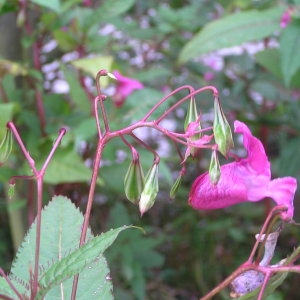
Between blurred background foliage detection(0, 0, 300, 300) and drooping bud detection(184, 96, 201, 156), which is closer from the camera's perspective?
drooping bud detection(184, 96, 201, 156)

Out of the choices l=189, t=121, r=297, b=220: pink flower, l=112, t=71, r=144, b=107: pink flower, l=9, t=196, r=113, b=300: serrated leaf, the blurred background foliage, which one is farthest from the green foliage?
l=112, t=71, r=144, b=107: pink flower

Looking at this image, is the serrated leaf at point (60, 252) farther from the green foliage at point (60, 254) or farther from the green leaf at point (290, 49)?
the green leaf at point (290, 49)

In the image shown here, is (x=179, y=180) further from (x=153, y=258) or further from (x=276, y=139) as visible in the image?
(x=276, y=139)

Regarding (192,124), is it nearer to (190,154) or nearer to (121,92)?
(190,154)

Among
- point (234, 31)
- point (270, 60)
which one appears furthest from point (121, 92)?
point (270, 60)

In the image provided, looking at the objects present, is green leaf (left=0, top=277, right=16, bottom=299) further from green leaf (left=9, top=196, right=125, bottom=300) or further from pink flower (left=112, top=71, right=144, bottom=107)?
pink flower (left=112, top=71, right=144, bottom=107)

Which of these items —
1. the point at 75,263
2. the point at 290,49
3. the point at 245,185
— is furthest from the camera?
the point at 290,49

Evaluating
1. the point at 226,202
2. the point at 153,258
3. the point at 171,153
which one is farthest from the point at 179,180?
the point at 171,153
